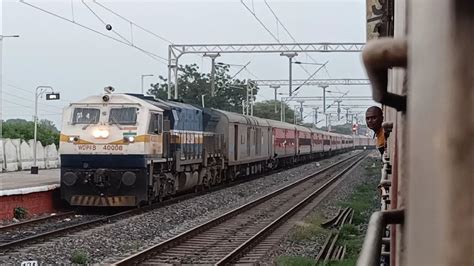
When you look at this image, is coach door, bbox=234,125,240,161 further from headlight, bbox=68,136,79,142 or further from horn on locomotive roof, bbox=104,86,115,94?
headlight, bbox=68,136,79,142

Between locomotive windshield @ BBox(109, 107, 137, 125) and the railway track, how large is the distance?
352 cm

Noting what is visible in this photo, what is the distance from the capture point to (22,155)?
111ft

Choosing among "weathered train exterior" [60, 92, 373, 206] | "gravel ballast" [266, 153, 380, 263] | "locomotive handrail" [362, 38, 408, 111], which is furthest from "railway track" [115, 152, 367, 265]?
"locomotive handrail" [362, 38, 408, 111]

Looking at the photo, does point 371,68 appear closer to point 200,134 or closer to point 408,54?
point 408,54

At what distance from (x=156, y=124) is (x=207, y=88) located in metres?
42.1

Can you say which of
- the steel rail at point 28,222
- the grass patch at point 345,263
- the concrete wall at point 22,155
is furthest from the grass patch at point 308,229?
the concrete wall at point 22,155

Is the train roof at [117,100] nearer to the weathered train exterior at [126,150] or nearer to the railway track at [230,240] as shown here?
the weathered train exterior at [126,150]

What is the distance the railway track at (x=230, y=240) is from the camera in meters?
10.6

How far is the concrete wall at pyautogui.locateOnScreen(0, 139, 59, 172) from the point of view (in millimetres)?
31656

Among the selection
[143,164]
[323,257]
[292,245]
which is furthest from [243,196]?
[323,257]

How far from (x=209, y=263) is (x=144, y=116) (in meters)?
7.33

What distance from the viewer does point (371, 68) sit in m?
1.07

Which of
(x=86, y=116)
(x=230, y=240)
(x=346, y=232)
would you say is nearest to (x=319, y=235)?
→ (x=346, y=232)

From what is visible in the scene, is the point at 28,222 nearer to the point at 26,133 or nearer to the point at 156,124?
the point at 156,124
